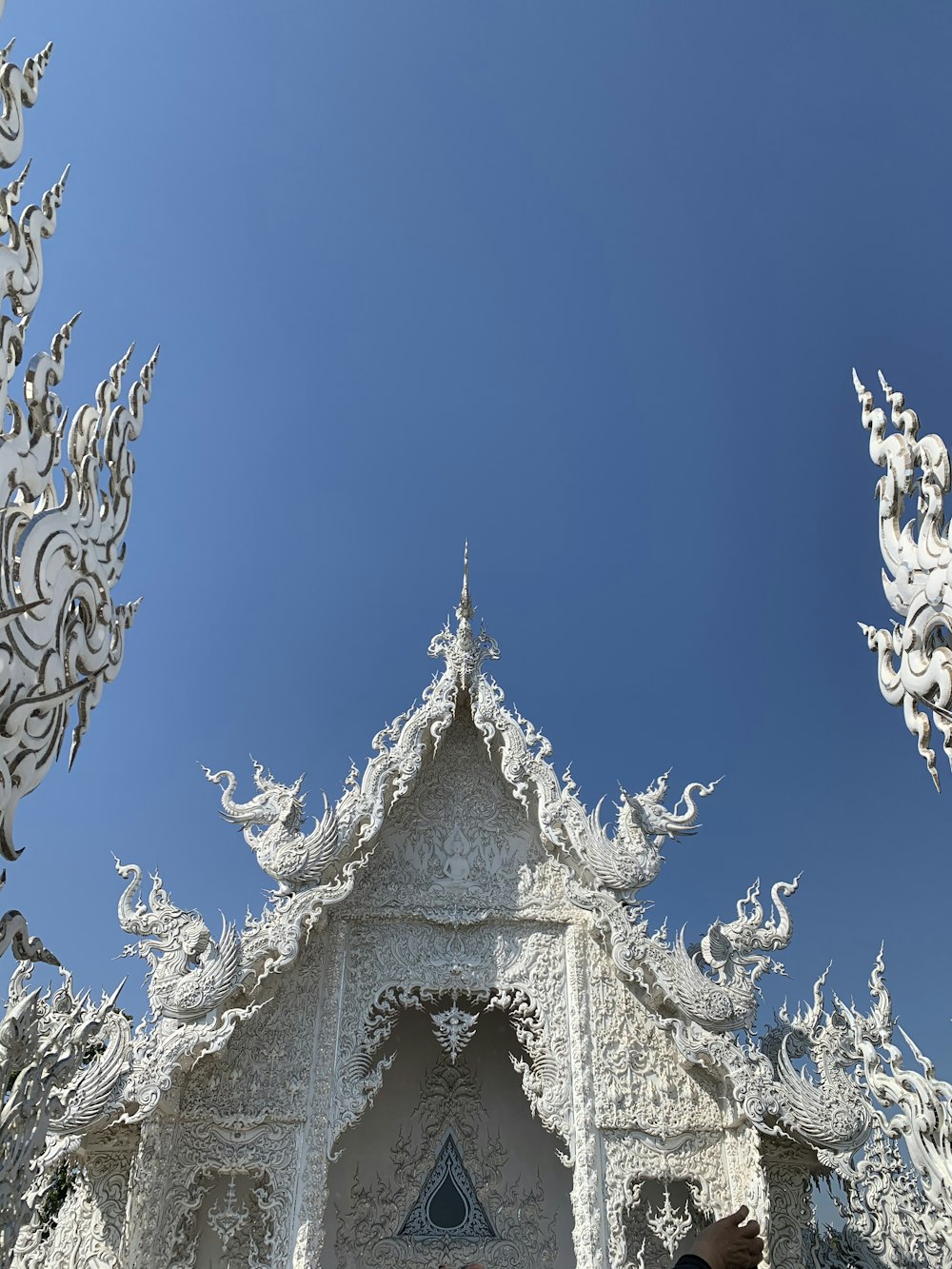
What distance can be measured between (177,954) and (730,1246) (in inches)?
211

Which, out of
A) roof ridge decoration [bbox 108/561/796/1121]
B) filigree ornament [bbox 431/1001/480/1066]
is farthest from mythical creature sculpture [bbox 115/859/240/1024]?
filigree ornament [bbox 431/1001/480/1066]

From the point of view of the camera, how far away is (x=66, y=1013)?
16.8 ft

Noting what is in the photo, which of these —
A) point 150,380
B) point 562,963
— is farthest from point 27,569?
point 562,963

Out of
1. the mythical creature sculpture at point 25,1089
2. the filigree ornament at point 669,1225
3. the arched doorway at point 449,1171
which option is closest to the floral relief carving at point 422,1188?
the arched doorway at point 449,1171

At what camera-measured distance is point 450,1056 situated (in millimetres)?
7086

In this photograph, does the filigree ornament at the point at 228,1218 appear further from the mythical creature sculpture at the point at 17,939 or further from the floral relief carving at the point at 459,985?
the mythical creature sculpture at the point at 17,939

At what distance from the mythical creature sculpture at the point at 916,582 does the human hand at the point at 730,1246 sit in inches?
78.4

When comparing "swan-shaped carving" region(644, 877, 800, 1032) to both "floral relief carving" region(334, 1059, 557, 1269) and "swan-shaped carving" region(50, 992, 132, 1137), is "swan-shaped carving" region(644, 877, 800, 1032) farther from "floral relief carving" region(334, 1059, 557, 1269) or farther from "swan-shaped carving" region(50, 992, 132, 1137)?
"swan-shaped carving" region(50, 992, 132, 1137)

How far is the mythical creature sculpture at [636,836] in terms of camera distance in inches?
273

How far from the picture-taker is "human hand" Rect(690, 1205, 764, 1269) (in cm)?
171

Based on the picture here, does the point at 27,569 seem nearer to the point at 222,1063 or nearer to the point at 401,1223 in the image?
the point at 222,1063

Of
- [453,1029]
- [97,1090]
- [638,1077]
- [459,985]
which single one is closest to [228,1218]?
[97,1090]

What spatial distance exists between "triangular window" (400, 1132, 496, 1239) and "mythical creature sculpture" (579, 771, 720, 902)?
2.72 metres

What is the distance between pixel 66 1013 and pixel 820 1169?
4876 millimetres
